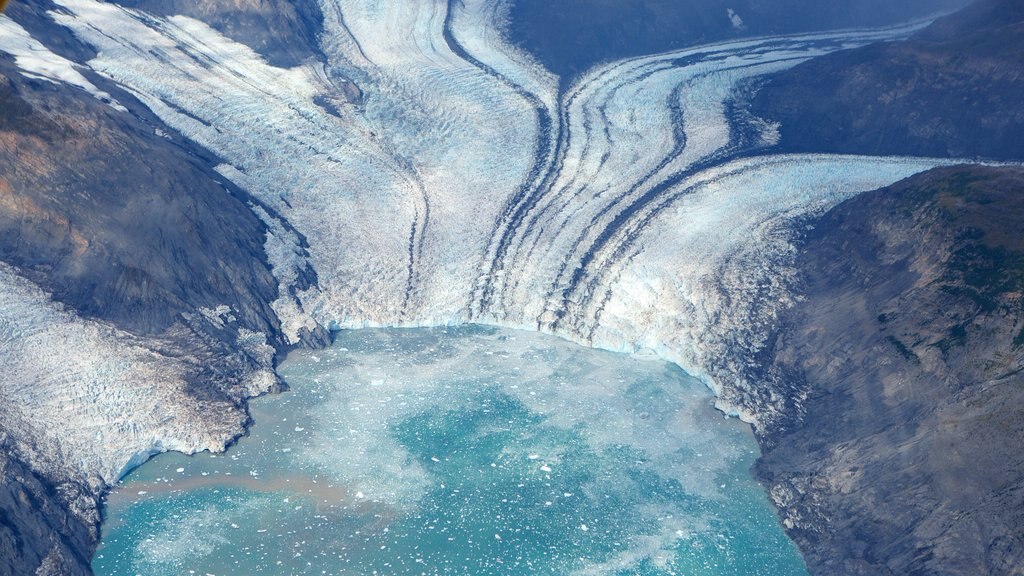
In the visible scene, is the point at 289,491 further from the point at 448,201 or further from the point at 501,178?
the point at 501,178

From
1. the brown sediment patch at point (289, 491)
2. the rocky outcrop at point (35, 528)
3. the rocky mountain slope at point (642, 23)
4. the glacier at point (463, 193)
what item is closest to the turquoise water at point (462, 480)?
the brown sediment patch at point (289, 491)

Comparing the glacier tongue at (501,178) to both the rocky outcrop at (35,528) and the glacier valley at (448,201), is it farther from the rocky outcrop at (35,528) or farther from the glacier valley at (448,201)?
the rocky outcrop at (35,528)

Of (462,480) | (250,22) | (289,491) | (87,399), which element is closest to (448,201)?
(462,480)

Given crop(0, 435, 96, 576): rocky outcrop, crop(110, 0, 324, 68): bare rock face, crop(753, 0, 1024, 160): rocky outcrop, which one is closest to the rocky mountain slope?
crop(753, 0, 1024, 160): rocky outcrop

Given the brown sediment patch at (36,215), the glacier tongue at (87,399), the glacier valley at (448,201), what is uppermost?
the glacier valley at (448,201)

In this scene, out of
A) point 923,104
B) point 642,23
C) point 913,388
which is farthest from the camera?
point 642,23

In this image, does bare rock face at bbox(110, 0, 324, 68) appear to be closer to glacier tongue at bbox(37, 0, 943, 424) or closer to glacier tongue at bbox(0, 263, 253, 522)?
glacier tongue at bbox(37, 0, 943, 424)
